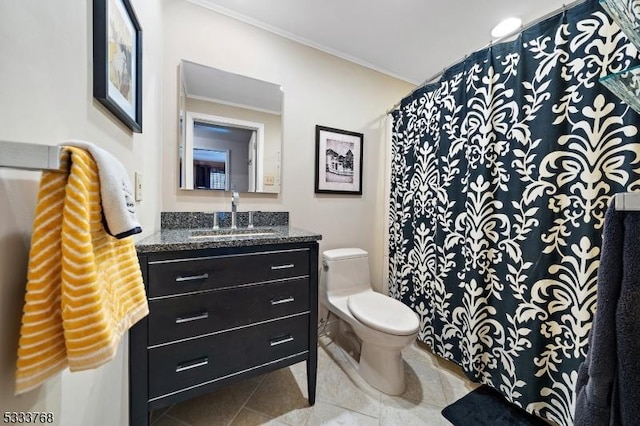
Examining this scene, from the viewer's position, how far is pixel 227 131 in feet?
5.48

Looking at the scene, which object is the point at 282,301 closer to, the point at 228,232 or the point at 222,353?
the point at 222,353

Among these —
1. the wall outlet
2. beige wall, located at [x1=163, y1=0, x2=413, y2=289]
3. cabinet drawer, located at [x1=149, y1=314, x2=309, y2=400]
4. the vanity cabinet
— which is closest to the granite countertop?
the vanity cabinet

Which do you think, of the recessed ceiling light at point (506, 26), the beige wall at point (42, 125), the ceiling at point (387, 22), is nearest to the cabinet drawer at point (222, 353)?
the beige wall at point (42, 125)

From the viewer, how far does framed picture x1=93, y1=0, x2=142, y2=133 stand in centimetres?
69

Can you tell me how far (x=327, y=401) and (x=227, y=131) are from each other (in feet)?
5.90

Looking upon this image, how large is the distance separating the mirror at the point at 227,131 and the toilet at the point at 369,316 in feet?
2.57

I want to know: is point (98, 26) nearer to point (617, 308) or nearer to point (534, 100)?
point (617, 308)

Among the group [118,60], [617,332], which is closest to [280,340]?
[617,332]

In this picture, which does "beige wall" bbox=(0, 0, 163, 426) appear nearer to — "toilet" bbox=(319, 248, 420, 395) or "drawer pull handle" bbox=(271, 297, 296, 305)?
"drawer pull handle" bbox=(271, 297, 296, 305)

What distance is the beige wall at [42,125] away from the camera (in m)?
0.39

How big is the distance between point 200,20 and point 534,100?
77.8 inches

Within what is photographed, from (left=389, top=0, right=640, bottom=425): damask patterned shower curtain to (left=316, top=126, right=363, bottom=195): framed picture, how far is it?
61 cm

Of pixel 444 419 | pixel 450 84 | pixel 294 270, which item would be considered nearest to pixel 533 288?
pixel 444 419

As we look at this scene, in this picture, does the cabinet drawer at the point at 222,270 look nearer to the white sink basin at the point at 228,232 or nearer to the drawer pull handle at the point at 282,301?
the drawer pull handle at the point at 282,301
